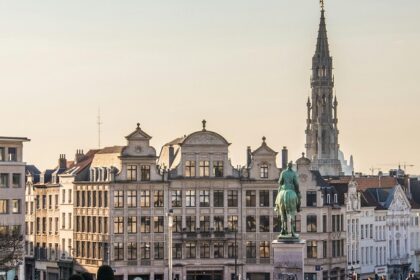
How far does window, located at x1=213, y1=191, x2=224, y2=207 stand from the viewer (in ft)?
398

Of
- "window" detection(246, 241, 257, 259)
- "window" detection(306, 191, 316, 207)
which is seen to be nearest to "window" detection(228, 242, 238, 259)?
"window" detection(246, 241, 257, 259)

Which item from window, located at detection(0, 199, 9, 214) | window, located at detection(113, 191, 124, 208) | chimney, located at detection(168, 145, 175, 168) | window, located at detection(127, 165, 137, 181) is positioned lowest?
window, located at detection(0, 199, 9, 214)

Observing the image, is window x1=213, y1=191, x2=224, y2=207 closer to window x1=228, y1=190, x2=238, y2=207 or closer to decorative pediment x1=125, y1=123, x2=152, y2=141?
window x1=228, y1=190, x2=238, y2=207

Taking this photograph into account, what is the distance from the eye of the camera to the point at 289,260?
252 feet

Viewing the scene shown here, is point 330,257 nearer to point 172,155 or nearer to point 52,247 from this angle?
point 172,155

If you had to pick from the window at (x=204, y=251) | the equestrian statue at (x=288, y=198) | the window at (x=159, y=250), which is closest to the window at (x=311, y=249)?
the window at (x=204, y=251)

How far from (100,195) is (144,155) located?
16.2ft

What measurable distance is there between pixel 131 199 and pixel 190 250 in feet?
21.9

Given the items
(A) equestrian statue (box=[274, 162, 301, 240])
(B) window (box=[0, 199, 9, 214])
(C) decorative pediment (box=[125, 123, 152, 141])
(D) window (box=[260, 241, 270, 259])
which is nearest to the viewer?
(A) equestrian statue (box=[274, 162, 301, 240])

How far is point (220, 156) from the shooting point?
397 ft

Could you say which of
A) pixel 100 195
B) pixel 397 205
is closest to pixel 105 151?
pixel 100 195

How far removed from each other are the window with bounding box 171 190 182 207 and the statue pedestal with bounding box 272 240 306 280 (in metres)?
43.4

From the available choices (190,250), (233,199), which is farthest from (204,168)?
(190,250)

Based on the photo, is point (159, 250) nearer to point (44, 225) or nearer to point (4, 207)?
point (44, 225)
